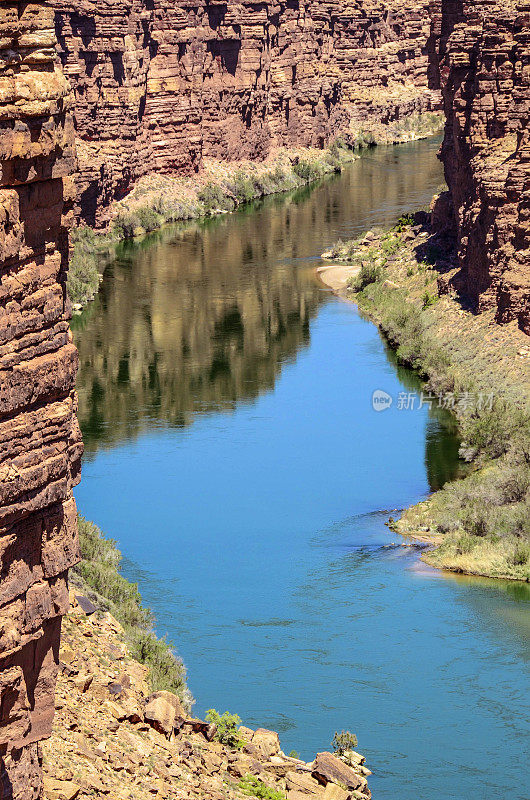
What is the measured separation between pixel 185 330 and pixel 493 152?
47.7ft

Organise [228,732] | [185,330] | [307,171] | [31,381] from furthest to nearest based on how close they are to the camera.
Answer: [307,171], [185,330], [228,732], [31,381]

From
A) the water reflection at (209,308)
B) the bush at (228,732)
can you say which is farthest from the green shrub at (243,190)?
the bush at (228,732)

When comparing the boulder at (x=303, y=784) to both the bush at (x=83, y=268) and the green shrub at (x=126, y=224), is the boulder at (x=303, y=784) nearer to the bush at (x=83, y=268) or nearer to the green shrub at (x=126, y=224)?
the bush at (x=83, y=268)

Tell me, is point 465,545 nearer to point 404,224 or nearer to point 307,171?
point 404,224

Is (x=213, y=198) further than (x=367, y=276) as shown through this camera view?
Yes

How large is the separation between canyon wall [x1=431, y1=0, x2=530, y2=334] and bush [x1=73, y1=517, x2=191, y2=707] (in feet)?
70.2

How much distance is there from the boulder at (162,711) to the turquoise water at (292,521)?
453cm

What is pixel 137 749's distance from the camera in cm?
1753

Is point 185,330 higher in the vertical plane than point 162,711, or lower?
lower

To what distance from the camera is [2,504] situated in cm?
1211

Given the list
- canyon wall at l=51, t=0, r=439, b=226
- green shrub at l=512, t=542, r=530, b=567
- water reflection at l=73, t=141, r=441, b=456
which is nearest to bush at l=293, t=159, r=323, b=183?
canyon wall at l=51, t=0, r=439, b=226

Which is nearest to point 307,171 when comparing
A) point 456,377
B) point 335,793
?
point 456,377

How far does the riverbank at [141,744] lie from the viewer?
16.6 meters

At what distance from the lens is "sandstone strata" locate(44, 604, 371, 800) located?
1650 centimetres
